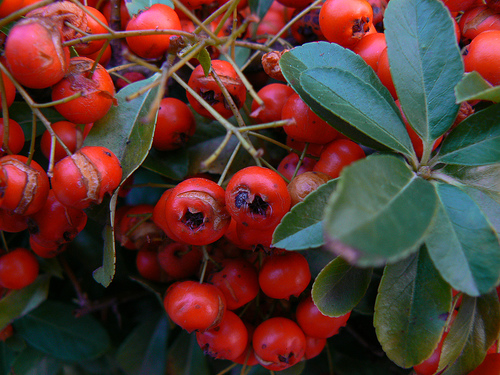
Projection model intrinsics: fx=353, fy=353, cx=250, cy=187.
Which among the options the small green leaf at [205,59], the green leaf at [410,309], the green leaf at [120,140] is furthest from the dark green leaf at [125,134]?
the green leaf at [410,309]

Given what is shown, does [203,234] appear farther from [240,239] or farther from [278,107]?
[278,107]

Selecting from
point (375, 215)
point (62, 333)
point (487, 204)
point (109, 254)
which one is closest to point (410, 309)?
point (487, 204)

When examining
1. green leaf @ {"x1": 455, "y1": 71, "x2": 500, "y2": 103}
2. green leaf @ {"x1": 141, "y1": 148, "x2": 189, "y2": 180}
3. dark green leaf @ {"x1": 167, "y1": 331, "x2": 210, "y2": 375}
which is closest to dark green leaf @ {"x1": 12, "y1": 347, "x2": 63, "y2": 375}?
dark green leaf @ {"x1": 167, "y1": 331, "x2": 210, "y2": 375}

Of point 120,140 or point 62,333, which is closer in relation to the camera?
point 120,140

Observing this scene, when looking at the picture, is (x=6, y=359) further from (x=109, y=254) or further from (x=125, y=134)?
(x=125, y=134)

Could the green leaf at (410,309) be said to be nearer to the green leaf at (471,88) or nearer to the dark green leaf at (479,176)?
the dark green leaf at (479,176)
